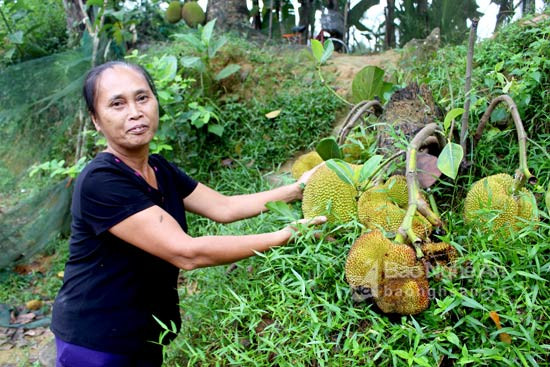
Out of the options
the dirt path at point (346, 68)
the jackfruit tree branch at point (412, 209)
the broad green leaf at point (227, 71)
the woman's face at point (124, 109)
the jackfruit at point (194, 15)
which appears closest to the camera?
the jackfruit tree branch at point (412, 209)

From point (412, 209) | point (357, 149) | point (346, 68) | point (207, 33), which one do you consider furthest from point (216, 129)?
point (412, 209)

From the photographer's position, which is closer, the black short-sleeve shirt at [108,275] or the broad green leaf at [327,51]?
the black short-sleeve shirt at [108,275]

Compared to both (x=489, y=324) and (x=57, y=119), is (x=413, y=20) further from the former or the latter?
(x=489, y=324)

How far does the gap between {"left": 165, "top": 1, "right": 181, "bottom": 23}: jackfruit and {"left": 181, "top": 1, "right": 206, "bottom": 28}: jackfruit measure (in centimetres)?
29

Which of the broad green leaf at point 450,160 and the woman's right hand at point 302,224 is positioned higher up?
the broad green leaf at point 450,160

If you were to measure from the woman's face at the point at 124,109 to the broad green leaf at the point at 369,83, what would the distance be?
2.94 ft

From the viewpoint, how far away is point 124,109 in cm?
152

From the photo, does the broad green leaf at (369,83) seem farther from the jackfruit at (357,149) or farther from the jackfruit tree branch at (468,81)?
the jackfruit tree branch at (468,81)

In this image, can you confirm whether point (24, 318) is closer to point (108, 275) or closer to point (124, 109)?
point (108, 275)

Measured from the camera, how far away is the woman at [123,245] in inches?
55.0

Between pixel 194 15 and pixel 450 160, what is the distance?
4.58m

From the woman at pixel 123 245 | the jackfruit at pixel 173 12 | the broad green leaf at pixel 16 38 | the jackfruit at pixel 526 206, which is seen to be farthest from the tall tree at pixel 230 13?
the jackfruit at pixel 526 206

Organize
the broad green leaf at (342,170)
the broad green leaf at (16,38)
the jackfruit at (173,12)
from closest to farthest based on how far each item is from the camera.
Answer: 1. the broad green leaf at (342,170)
2. the broad green leaf at (16,38)
3. the jackfruit at (173,12)

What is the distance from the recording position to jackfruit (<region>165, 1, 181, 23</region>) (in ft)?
18.6
